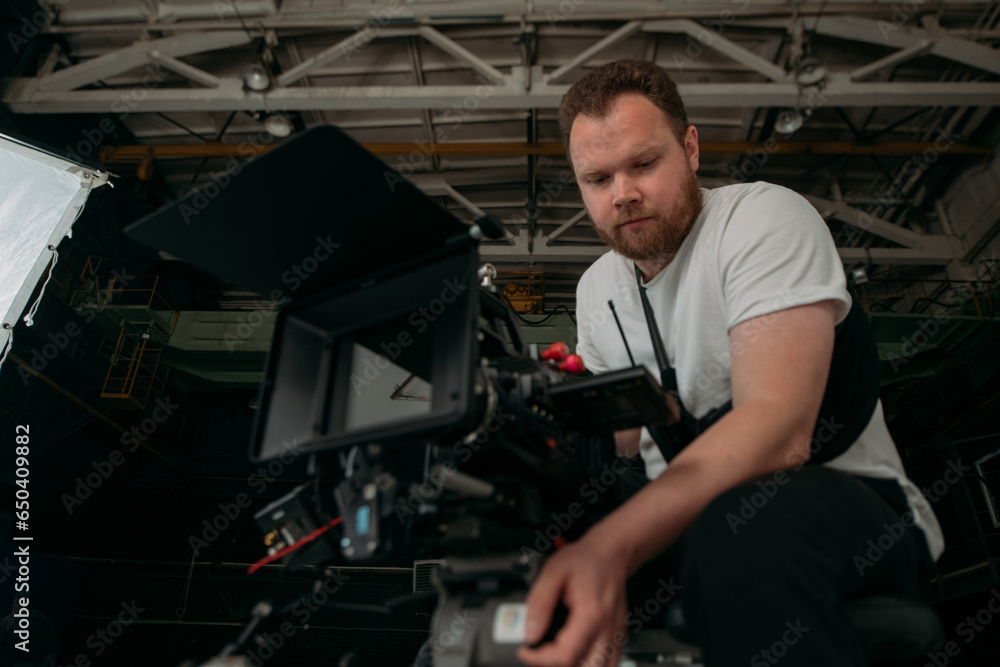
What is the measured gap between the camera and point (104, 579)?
5.76 meters

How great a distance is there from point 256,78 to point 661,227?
5.34m

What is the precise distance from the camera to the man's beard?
137 centimetres

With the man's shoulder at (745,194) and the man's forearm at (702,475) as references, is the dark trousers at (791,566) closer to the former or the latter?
the man's forearm at (702,475)

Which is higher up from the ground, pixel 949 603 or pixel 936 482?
pixel 936 482

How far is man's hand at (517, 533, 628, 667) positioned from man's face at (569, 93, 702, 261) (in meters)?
0.90

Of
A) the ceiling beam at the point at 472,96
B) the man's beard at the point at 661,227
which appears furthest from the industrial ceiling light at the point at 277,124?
the man's beard at the point at 661,227

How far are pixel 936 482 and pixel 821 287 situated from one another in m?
6.20

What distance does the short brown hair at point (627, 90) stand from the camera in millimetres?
1410

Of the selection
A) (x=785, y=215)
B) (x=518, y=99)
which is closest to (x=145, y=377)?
(x=518, y=99)

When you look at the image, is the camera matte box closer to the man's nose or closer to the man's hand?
the man's hand

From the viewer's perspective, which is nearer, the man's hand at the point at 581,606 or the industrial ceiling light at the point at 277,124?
the man's hand at the point at 581,606

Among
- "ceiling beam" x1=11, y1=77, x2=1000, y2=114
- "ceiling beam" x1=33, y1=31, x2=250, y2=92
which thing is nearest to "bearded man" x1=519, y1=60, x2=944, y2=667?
"ceiling beam" x1=11, y1=77, x2=1000, y2=114

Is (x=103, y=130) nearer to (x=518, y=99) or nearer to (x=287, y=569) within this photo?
(x=518, y=99)

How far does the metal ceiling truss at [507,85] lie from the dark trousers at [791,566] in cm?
500
